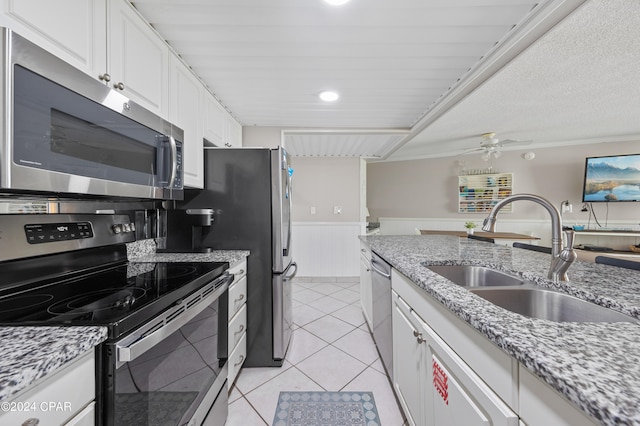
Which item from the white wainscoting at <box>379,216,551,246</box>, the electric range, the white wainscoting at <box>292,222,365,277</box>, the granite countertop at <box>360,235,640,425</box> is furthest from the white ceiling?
the white wainscoting at <box>379,216,551,246</box>

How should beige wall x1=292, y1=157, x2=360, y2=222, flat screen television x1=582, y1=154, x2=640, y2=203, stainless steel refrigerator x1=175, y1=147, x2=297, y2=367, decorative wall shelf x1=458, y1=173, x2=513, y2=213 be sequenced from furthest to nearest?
decorative wall shelf x1=458, y1=173, x2=513, y2=213 < beige wall x1=292, y1=157, x2=360, y2=222 < flat screen television x1=582, y1=154, x2=640, y2=203 < stainless steel refrigerator x1=175, y1=147, x2=297, y2=367

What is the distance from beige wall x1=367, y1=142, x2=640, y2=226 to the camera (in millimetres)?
4188

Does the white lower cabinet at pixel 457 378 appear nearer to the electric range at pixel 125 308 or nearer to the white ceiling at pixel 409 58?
the electric range at pixel 125 308

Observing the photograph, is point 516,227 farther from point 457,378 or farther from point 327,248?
point 457,378

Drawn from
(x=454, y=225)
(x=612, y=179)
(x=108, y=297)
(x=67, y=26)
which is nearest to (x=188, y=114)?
(x=67, y=26)

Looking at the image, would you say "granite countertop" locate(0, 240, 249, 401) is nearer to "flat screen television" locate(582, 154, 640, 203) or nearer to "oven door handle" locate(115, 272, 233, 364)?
"oven door handle" locate(115, 272, 233, 364)

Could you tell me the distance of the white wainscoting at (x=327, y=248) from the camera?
424cm

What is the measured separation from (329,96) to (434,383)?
2.20 meters

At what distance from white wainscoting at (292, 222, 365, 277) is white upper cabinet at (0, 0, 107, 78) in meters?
3.38

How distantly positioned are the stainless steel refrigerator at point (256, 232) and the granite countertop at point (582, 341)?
112cm

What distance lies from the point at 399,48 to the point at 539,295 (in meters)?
1.59

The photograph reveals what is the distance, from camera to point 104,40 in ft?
3.52

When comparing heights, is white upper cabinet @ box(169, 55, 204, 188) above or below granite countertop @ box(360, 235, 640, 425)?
above

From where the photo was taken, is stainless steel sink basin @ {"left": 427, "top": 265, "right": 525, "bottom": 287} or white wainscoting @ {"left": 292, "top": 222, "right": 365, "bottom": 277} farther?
white wainscoting @ {"left": 292, "top": 222, "right": 365, "bottom": 277}
